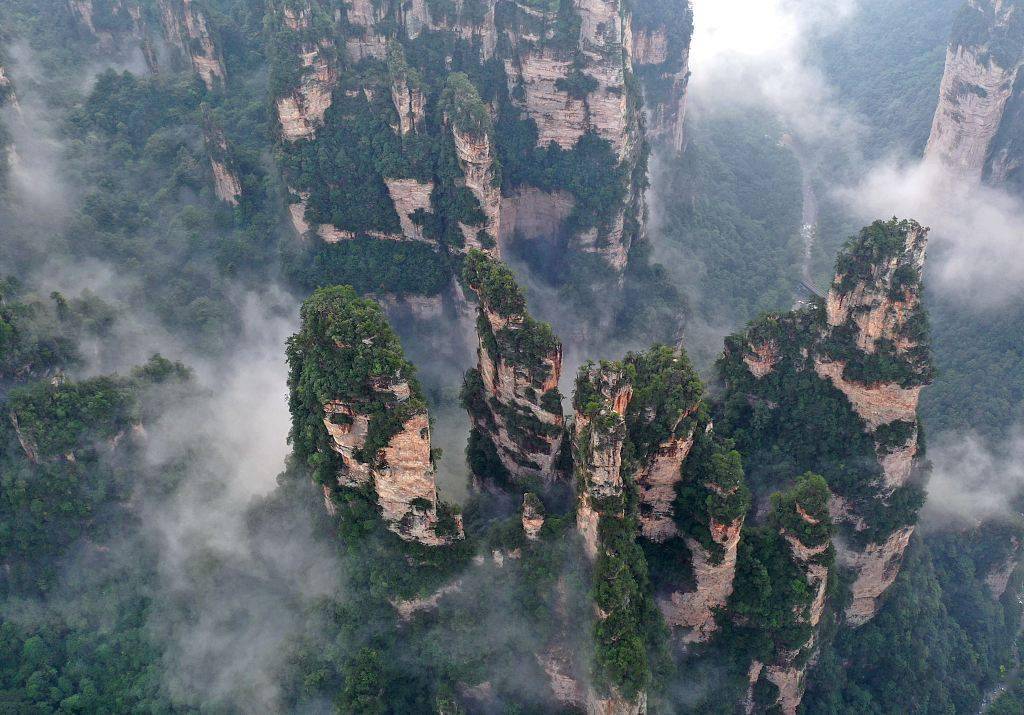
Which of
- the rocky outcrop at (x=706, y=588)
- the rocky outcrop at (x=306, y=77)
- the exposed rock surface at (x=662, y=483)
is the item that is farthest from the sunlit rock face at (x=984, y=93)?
the rocky outcrop at (x=306, y=77)

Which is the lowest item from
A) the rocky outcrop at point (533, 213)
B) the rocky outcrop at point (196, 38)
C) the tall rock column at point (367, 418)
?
the tall rock column at point (367, 418)

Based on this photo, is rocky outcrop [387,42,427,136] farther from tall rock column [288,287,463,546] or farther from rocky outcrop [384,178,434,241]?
tall rock column [288,287,463,546]

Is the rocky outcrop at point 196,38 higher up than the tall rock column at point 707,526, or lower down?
higher up

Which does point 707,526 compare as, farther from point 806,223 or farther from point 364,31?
point 806,223

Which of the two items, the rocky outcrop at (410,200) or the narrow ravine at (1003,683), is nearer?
the narrow ravine at (1003,683)

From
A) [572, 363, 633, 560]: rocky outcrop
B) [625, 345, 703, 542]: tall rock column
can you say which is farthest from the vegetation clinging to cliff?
[625, 345, 703, 542]: tall rock column

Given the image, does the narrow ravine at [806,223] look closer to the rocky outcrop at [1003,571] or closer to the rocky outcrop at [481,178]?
the rocky outcrop at [1003,571]
